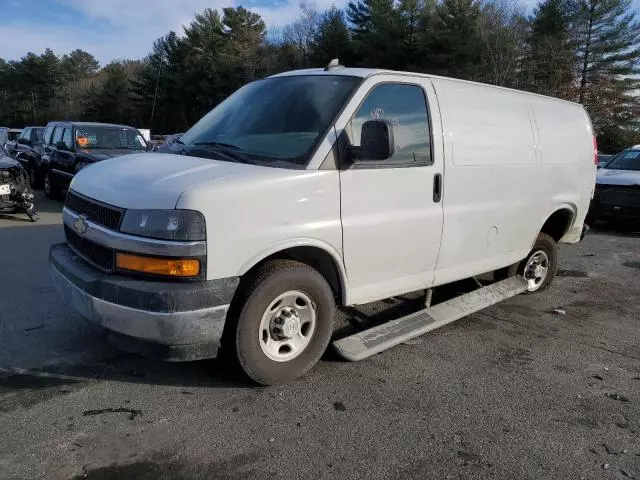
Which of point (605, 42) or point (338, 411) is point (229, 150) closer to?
point (338, 411)

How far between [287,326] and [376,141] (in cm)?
136

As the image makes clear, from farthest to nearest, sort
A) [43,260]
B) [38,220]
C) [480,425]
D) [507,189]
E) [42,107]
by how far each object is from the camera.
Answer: [42,107]
[38,220]
[43,260]
[507,189]
[480,425]

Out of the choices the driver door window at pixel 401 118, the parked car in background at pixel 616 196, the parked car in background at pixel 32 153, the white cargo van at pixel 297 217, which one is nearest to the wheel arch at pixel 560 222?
the white cargo van at pixel 297 217

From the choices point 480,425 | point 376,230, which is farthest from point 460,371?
point 376,230

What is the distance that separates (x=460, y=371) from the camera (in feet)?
13.5

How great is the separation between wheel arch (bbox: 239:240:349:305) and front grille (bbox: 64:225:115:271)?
0.82 m

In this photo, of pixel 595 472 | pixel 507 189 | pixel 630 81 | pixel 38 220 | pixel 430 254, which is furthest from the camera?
pixel 630 81

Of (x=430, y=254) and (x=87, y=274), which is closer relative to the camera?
(x=87, y=274)

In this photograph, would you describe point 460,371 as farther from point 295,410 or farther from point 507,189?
point 507,189

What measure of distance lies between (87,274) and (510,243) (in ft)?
12.3

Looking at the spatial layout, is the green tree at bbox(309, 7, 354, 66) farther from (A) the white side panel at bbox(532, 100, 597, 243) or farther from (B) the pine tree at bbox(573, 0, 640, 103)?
(A) the white side panel at bbox(532, 100, 597, 243)

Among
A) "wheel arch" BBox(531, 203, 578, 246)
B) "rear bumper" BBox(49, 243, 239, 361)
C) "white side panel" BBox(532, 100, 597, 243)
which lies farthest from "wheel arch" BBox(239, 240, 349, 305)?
"wheel arch" BBox(531, 203, 578, 246)

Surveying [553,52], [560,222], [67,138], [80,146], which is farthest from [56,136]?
[553,52]

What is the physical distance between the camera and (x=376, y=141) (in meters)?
3.67
